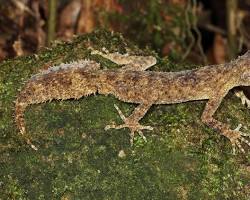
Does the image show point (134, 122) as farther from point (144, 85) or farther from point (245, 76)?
point (245, 76)

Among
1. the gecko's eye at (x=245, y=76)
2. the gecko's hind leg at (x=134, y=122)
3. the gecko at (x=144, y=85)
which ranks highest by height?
the gecko's eye at (x=245, y=76)

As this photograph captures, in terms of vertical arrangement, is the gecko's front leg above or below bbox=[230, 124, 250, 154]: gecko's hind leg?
above

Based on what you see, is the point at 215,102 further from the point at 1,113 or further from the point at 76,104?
the point at 1,113

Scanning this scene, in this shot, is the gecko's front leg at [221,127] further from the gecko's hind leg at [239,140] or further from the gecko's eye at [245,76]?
the gecko's eye at [245,76]

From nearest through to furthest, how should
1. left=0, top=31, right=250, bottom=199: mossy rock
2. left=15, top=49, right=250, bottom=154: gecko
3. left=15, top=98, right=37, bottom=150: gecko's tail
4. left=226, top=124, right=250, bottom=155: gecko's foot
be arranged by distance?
1. left=0, top=31, right=250, bottom=199: mossy rock
2. left=15, top=98, right=37, bottom=150: gecko's tail
3. left=226, top=124, right=250, bottom=155: gecko's foot
4. left=15, top=49, right=250, bottom=154: gecko

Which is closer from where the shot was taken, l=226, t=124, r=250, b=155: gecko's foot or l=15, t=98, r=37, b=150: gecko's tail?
l=15, t=98, r=37, b=150: gecko's tail

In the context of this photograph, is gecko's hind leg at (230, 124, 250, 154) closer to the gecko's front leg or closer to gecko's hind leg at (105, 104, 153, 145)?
the gecko's front leg

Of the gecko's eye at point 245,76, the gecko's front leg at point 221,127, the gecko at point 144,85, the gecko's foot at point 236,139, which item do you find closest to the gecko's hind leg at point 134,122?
the gecko at point 144,85

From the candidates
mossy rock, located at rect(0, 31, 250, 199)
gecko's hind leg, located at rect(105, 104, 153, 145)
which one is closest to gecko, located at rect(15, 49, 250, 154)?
gecko's hind leg, located at rect(105, 104, 153, 145)
